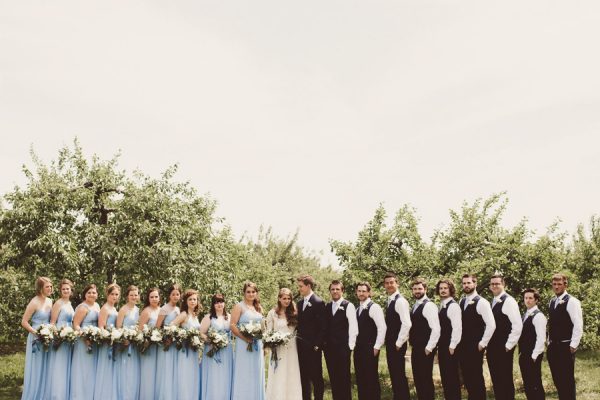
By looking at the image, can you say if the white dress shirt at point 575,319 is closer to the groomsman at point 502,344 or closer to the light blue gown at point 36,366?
the groomsman at point 502,344

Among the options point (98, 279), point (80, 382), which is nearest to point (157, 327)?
point (80, 382)

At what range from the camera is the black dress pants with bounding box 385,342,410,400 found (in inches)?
417

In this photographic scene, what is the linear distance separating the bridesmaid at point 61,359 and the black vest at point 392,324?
5.59 metres

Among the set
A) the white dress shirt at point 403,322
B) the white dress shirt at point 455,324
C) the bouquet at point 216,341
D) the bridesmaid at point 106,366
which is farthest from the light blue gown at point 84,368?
the white dress shirt at point 455,324

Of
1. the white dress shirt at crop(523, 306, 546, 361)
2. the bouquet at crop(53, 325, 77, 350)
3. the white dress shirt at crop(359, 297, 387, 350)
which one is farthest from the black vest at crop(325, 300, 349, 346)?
the bouquet at crop(53, 325, 77, 350)

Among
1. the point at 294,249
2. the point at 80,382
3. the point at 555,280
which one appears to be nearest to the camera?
the point at 555,280

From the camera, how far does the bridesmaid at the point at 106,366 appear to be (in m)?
11.2

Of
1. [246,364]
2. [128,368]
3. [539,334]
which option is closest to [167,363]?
[128,368]

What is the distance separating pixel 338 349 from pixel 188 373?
9.00 feet

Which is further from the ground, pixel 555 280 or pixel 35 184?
pixel 35 184

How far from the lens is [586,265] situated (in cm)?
2298

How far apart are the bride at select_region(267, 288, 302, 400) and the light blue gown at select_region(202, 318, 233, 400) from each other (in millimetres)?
793

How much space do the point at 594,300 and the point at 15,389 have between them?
14.7 m

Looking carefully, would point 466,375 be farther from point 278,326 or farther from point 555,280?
point 278,326
